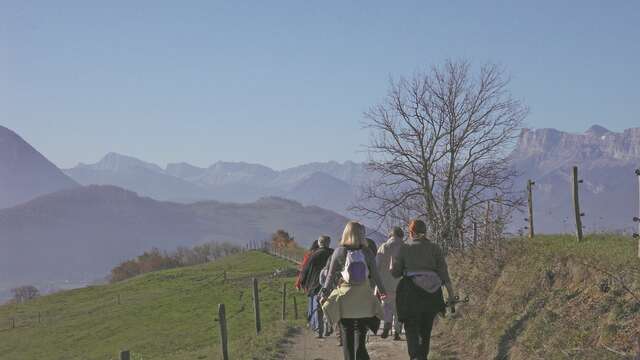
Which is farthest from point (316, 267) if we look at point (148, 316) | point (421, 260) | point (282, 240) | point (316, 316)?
point (282, 240)

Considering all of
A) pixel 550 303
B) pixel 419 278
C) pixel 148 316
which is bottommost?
pixel 148 316

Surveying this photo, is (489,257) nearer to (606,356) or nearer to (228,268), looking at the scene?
(606,356)

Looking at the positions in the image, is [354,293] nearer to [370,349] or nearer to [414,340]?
[414,340]

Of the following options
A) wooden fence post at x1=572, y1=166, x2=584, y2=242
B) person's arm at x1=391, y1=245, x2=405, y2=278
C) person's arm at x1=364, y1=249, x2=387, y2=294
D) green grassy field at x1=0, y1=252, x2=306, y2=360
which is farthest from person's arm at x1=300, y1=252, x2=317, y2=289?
green grassy field at x1=0, y1=252, x2=306, y2=360

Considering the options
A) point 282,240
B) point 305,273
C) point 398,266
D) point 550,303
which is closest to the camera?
point 398,266

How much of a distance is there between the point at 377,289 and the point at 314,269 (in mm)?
3818

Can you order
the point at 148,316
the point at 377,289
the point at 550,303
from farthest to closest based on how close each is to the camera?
the point at 148,316
the point at 550,303
the point at 377,289

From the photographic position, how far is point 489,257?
19.6 metres

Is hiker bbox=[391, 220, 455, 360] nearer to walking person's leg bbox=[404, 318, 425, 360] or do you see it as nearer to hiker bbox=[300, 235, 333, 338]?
walking person's leg bbox=[404, 318, 425, 360]

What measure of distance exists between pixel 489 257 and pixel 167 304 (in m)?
57.0

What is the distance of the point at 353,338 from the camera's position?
11656 millimetres

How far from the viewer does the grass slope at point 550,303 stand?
11.7 meters

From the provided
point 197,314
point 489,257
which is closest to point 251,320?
point 197,314

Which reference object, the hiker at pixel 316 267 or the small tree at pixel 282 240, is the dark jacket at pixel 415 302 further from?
the small tree at pixel 282 240
